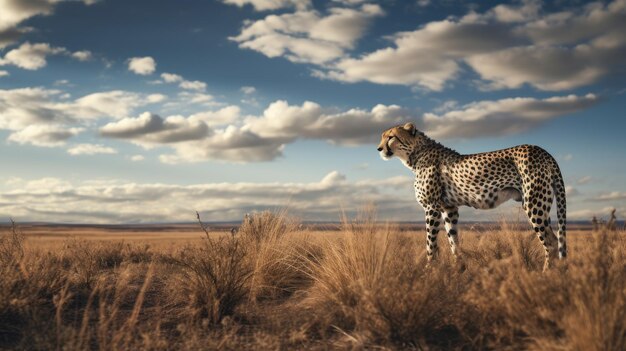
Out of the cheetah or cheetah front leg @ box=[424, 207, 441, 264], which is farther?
cheetah front leg @ box=[424, 207, 441, 264]

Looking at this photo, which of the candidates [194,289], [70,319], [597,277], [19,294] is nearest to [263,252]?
[194,289]

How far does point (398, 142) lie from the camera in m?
8.97

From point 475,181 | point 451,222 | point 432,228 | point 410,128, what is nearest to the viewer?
point 475,181

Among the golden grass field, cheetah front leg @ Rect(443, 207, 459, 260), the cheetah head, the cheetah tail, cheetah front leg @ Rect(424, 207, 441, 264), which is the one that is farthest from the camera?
the cheetah head

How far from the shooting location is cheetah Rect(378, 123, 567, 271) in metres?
7.47

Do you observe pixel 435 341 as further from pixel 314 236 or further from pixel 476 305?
pixel 314 236

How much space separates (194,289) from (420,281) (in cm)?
250

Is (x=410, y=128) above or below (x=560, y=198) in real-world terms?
above

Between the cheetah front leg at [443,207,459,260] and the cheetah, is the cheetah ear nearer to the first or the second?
the cheetah

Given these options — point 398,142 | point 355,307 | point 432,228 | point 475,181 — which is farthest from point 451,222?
point 355,307

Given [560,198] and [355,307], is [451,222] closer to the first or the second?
[560,198]

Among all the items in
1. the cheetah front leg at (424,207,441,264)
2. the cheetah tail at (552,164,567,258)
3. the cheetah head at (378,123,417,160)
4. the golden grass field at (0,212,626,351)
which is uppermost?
the cheetah head at (378,123,417,160)

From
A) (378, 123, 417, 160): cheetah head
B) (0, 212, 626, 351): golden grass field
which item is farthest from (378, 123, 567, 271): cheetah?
(0, 212, 626, 351): golden grass field

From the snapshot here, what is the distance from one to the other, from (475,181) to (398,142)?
1.65 m
